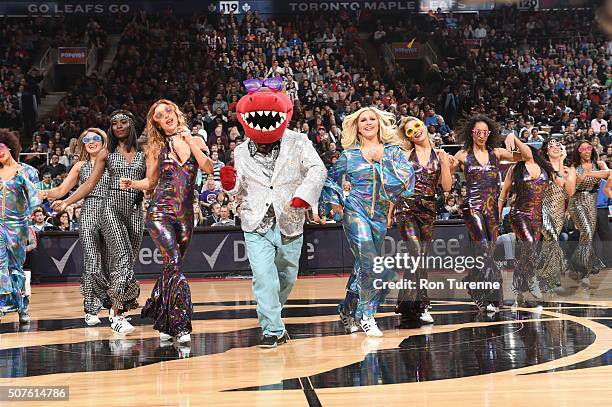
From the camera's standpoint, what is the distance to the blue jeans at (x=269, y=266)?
23.3ft

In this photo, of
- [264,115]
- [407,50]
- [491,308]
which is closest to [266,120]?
[264,115]

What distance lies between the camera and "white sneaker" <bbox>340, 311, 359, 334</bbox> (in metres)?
7.98

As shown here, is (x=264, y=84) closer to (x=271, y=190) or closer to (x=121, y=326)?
(x=271, y=190)

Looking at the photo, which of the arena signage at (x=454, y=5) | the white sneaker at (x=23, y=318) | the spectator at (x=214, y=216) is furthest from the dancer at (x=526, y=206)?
the arena signage at (x=454, y=5)

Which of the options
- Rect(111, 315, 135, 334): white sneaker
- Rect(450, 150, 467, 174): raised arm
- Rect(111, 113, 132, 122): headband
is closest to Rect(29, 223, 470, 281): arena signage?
Rect(450, 150, 467, 174): raised arm

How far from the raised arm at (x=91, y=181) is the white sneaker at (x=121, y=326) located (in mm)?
1228

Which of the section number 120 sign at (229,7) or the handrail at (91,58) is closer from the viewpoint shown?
the handrail at (91,58)

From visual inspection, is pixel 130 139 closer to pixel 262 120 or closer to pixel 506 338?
pixel 262 120

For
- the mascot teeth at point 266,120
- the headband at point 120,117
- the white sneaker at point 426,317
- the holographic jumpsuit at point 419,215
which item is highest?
the headband at point 120,117

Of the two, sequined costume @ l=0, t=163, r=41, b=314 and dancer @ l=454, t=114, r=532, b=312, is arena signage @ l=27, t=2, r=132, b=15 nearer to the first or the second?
sequined costume @ l=0, t=163, r=41, b=314

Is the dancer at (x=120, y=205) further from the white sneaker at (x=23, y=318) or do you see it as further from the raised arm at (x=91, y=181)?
the white sneaker at (x=23, y=318)

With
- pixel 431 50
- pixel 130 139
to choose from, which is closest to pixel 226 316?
pixel 130 139

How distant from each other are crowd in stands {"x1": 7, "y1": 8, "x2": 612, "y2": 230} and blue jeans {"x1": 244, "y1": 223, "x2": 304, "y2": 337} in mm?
8478

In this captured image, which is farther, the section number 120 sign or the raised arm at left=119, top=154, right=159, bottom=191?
the section number 120 sign
